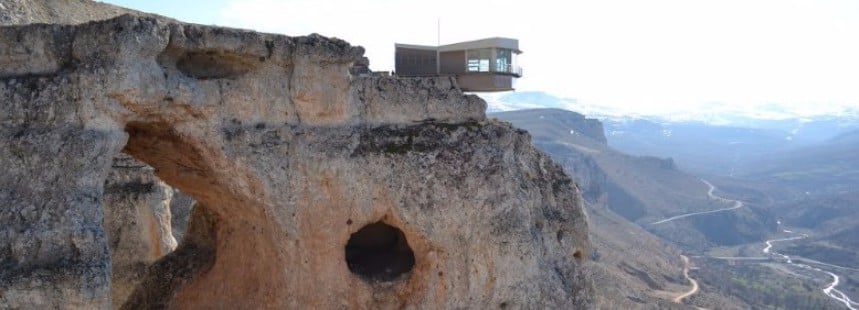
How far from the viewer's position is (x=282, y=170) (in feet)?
51.2

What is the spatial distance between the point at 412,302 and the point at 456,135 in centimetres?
354

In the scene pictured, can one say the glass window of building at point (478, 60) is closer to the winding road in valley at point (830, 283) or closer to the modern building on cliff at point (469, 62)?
the modern building on cliff at point (469, 62)

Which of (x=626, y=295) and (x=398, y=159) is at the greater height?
(x=398, y=159)

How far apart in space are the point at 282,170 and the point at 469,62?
1070 cm

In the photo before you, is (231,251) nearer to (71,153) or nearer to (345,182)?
(345,182)

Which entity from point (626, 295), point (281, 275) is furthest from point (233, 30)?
point (626, 295)

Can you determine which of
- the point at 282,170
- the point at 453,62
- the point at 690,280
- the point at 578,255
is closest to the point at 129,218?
the point at 282,170

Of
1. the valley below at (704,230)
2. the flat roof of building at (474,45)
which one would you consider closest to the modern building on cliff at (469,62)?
the flat roof of building at (474,45)

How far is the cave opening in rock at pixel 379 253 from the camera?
1741 cm

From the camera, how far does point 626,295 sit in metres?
64.4

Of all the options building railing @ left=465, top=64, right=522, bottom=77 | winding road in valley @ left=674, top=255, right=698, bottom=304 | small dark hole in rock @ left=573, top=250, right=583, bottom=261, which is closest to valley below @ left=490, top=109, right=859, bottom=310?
winding road in valley @ left=674, top=255, right=698, bottom=304

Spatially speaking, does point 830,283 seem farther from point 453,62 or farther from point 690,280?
point 453,62

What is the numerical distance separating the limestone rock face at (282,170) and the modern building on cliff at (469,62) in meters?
6.29

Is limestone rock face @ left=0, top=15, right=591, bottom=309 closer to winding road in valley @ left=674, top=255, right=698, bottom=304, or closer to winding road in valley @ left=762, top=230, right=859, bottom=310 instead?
winding road in valley @ left=674, top=255, right=698, bottom=304
